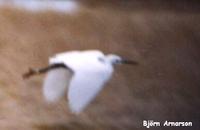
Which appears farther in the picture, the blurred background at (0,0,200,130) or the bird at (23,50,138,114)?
the blurred background at (0,0,200,130)

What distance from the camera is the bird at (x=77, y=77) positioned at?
723mm

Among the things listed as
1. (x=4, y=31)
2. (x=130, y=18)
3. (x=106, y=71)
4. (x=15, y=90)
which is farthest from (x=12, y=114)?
(x=130, y=18)

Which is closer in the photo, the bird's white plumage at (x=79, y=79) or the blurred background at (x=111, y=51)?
the bird's white plumage at (x=79, y=79)

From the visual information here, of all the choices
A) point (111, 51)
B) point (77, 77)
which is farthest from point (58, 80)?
point (111, 51)

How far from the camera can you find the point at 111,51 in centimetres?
105

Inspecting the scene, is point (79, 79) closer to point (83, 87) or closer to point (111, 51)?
point (83, 87)

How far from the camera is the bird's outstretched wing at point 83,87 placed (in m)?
0.72

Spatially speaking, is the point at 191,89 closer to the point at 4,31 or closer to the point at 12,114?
the point at 12,114

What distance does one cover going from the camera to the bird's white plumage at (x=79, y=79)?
28.5 inches

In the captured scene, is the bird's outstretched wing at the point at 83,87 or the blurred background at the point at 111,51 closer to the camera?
the bird's outstretched wing at the point at 83,87

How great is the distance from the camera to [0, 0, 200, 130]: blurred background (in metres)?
0.84

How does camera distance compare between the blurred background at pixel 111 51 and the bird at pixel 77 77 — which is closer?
the bird at pixel 77 77

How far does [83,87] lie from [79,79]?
0.01 m

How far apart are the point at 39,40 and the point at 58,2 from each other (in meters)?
0.28
